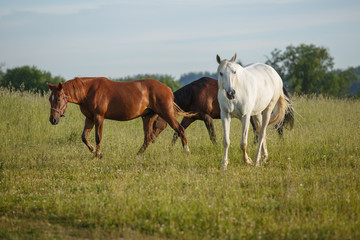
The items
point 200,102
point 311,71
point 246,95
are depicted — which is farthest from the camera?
point 311,71

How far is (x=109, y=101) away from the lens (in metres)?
8.77

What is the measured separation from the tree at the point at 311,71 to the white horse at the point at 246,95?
124ft

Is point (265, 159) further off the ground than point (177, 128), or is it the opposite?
point (177, 128)

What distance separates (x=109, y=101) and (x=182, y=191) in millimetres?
3587

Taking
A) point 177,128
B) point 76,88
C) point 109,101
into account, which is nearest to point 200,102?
point 177,128

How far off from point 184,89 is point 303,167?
13.6 feet

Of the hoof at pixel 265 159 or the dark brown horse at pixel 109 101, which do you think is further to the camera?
the dark brown horse at pixel 109 101

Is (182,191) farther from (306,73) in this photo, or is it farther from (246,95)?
(306,73)

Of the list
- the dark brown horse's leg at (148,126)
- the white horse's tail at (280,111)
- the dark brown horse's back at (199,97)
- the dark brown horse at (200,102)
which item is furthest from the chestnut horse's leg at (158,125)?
the white horse's tail at (280,111)

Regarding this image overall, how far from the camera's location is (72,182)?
22.4 feet

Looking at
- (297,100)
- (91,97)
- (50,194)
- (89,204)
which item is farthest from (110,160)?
(297,100)

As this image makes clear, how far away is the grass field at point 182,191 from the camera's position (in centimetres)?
459

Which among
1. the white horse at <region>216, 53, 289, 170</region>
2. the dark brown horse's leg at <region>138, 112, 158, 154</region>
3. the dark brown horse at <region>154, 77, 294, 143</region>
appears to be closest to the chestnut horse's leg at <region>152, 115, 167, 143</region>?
the dark brown horse at <region>154, 77, 294, 143</region>

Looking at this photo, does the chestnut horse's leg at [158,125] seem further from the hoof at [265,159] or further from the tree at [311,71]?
the tree at [311,71]
